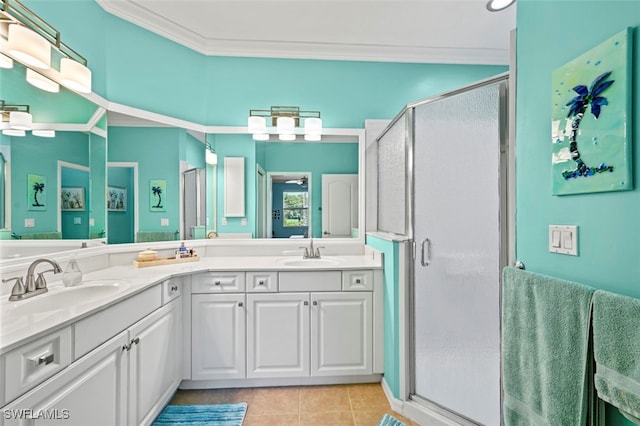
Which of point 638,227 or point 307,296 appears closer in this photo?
point 638,227

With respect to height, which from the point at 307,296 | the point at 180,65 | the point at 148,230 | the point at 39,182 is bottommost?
the point at 307,296

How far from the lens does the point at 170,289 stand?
1894 millimetres

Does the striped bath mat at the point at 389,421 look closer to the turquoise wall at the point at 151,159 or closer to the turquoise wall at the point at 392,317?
the turquoise wall at the point at 392,317

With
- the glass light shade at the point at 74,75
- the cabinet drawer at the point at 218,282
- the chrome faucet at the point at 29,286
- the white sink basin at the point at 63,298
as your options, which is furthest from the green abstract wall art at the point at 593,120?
the glass light shade at the point at 74,75

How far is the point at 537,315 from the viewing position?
1.04 metres

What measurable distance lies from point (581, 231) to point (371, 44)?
2.26 meters

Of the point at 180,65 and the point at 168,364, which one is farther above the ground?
the point at 180,65

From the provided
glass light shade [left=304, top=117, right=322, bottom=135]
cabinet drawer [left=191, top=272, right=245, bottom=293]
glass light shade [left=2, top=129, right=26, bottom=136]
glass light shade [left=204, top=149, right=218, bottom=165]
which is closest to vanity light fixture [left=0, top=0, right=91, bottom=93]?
glass light shade [left=2, top=129, right=26, bottom=136]

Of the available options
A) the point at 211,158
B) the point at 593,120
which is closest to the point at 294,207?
the point at 211,158

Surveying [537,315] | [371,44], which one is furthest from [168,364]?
[371,44]

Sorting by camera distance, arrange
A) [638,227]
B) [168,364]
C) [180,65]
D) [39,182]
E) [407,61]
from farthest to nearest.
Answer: [407,61], [180,65], [168,364], [39,182], [638,227]

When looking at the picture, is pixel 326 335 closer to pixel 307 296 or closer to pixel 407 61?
pixel 307 296

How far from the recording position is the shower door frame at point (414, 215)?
1.38m

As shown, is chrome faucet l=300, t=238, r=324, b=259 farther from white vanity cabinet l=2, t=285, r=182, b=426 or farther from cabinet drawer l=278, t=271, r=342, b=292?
white vanity cabinet l=2, t=285, r=182, b=426
